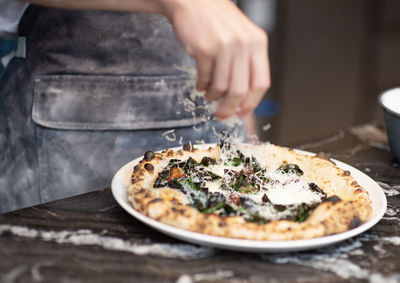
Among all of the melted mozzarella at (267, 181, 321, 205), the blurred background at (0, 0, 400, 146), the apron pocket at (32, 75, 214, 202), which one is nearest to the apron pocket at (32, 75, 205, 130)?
the apron pocket at (32, 75, 214, 202)

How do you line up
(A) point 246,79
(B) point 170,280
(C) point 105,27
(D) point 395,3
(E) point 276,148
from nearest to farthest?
(B) point 170,280 < (A) point 246,79 < (E) point 276,148 < (C) point 105,27 < (D) point 395,3

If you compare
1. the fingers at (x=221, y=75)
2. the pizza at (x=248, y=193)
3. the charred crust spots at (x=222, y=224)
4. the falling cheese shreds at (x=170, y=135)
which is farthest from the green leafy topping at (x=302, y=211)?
the falling cheese shreds at (x=170, y=135)

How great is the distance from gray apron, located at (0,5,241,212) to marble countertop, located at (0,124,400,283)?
1.47 feet

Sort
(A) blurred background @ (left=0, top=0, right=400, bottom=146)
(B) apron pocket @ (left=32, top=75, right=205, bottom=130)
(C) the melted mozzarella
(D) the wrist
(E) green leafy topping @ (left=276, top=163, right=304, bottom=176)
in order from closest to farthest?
(D) the wrist, (C) the melted mozzarella, (E) green leafy topping @ (left=276, top=163, right=304, bottom=176), (B) apron pocket @ (left=32, top=75, right=205, bottom=130), (A) blurred background @ (left=0, top=0, right=400, bottom=146)

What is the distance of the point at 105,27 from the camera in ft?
5.23

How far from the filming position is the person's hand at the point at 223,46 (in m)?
0.97

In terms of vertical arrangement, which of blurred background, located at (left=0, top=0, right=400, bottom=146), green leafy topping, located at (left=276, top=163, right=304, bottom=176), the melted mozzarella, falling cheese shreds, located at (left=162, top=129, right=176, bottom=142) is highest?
the melted mozzarella

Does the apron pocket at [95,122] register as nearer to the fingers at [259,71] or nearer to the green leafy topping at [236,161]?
the green leafy topping at [236,161]

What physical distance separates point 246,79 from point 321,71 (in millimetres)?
3732

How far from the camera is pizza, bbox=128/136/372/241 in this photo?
3.25ft

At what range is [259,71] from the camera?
102 centimetres

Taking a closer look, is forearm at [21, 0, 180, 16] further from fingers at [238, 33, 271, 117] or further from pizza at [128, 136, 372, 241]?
pizza at [128, 136, 372, 241]

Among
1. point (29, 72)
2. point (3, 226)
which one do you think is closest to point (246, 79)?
point (3, 226)

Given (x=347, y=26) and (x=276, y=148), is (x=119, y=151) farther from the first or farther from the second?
(x=347, y=26)
